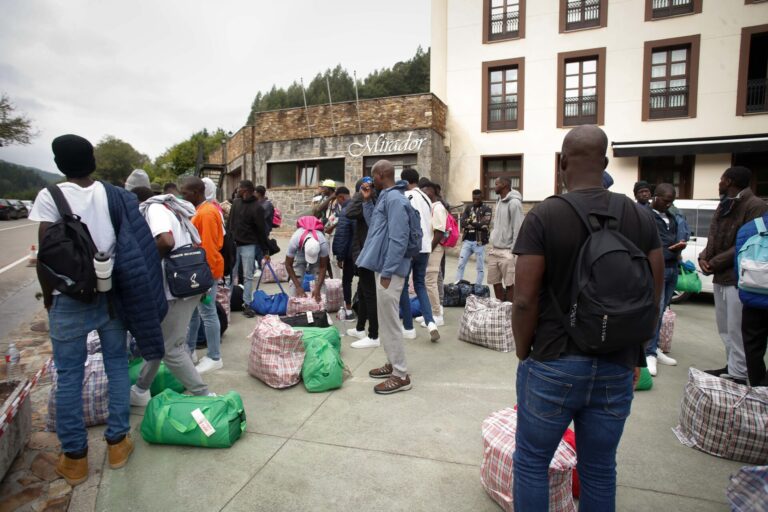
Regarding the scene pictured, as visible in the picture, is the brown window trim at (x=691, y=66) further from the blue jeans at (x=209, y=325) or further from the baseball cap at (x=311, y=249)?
the blue jeans at (x=209, y=325)

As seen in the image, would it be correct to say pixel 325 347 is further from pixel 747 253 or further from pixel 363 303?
pixel 747 253

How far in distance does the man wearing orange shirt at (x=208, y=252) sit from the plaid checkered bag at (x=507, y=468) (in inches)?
111

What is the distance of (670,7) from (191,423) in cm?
1926

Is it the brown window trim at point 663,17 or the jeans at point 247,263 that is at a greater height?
the brown window trim at point 663,17

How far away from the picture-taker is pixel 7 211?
35.9m

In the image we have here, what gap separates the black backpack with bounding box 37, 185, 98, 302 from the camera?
8.11 feet

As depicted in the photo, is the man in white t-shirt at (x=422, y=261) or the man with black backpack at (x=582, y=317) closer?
the man with black backpack at (x=582, y=317)

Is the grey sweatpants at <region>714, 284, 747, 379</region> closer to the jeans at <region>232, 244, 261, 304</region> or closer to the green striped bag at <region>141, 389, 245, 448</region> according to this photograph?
the green striped bag at <region>141, 389, 245, 448</region>

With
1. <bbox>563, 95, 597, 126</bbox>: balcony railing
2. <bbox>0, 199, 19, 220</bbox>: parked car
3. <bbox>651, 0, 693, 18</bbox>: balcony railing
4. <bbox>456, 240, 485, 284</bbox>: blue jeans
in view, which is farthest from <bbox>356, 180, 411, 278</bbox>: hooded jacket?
<bbox>0, 199, 19, 220</bbox>: parked car

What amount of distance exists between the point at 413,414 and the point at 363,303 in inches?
76.1

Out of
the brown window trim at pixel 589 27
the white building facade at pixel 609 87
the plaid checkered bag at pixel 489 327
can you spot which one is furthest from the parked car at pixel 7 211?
the plaid checkered bag at pixel 489 327

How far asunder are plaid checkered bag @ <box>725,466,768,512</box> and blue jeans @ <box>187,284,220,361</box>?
13.5ft

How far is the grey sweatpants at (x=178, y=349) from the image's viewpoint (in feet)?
11.0

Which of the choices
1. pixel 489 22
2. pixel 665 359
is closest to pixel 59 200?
pixel 665 359
